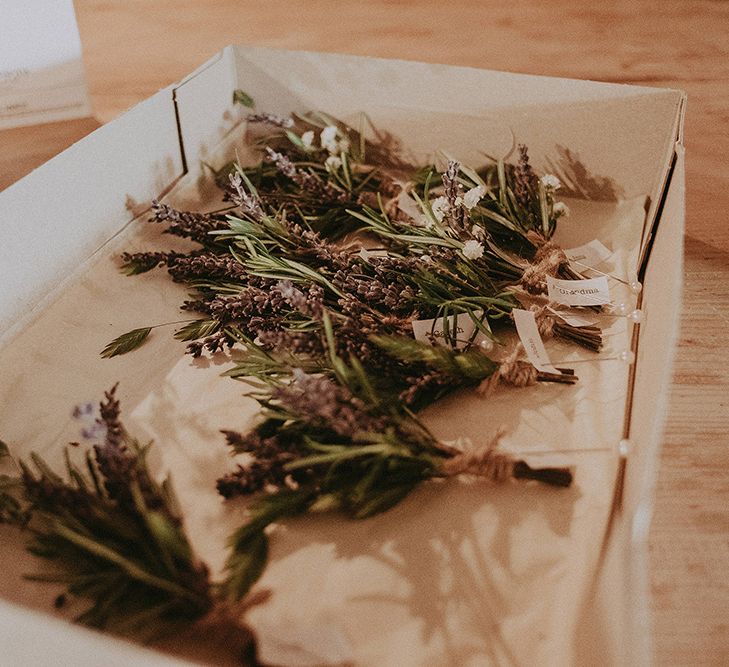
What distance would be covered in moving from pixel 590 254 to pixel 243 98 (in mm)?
855

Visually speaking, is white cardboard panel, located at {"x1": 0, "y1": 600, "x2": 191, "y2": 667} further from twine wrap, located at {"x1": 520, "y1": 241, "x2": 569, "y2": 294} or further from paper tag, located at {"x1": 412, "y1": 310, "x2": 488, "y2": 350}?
twine wrap, located at {"x1": 520, "y1": 241, "x2": 569, "y2": 294}

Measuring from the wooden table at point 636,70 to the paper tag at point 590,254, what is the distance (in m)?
0.16

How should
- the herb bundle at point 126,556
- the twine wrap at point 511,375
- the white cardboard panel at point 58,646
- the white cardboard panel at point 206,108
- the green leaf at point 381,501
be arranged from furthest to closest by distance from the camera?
the white cardboard panel at point 206,108 → the twine wrap at point 511,375 → the green leaf at point 381,501 → the herb bundle at point 126,556 → the white cardboard panel at point 58,646

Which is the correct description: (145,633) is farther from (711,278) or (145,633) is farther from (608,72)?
(608,72)

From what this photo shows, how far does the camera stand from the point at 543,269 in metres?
1.07

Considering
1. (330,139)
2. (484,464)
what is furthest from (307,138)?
(484,464)

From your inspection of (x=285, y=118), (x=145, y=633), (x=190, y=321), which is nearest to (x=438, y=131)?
(x=285, y=118)

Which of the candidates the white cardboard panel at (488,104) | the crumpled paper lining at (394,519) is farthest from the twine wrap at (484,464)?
the white cardboard panel at (488,104)

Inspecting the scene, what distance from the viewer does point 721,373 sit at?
103 cm

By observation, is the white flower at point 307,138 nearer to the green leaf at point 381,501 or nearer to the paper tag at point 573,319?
the paper tag at point 573,319

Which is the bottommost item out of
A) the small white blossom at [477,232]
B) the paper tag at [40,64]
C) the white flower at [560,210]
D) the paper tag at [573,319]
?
the paper tag at [573,319]

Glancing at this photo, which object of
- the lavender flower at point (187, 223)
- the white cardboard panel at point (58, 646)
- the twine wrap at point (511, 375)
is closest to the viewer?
the white cardboard panel at point (58, 646)

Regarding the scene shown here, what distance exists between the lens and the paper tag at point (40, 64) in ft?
4.19

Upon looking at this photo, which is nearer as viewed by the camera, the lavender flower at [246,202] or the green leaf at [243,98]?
the lavender flower at [246,202]
